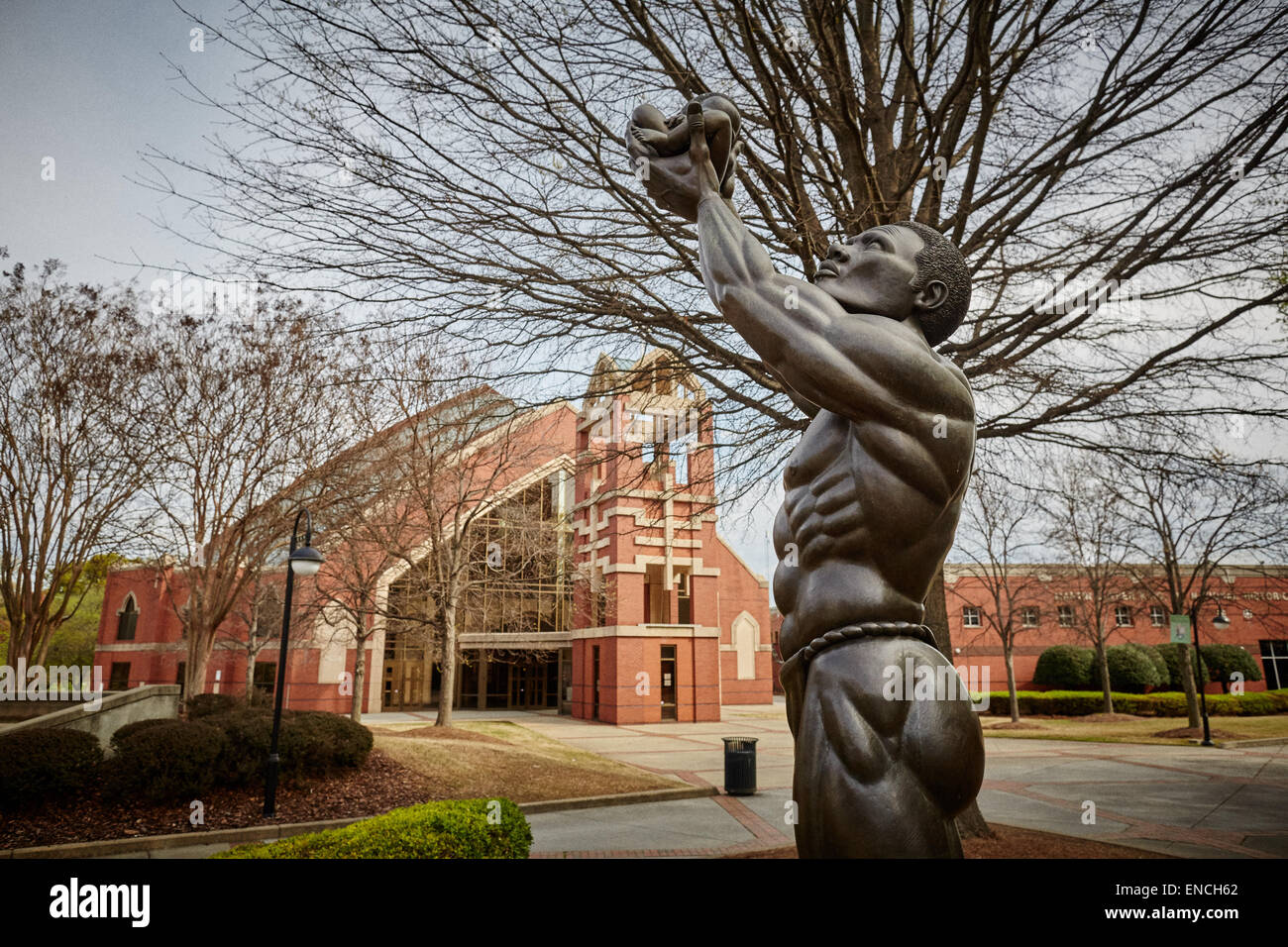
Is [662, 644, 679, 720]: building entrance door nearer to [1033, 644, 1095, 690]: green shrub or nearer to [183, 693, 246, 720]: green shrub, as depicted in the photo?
[183, 693, 246, 720]: green shrub

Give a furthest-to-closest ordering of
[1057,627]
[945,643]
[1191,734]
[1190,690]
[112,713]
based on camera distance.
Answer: [1057,627] < [1190,690] < [1191,734] < [112,713] < [945,643]

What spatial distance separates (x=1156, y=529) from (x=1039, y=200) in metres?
19.5

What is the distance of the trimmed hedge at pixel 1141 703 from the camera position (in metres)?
28.8

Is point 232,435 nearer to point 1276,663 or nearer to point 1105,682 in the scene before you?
point 1105,682

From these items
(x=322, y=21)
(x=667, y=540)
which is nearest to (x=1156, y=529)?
(x=667, y=540)

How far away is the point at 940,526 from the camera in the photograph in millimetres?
2092

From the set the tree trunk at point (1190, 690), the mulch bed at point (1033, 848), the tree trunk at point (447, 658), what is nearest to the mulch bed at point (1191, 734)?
the tree trunk at point (1190, 690)

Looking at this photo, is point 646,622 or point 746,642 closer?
point 646,622

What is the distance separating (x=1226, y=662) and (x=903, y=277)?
4096cm

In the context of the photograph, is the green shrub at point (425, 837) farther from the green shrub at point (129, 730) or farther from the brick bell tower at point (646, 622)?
the brick bell tower at point (646, 622)

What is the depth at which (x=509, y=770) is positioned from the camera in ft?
49.6

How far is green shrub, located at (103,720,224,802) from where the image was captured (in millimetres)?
10719

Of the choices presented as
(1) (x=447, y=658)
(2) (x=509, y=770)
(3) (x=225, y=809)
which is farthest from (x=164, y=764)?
(1) (x=447, y=658)
